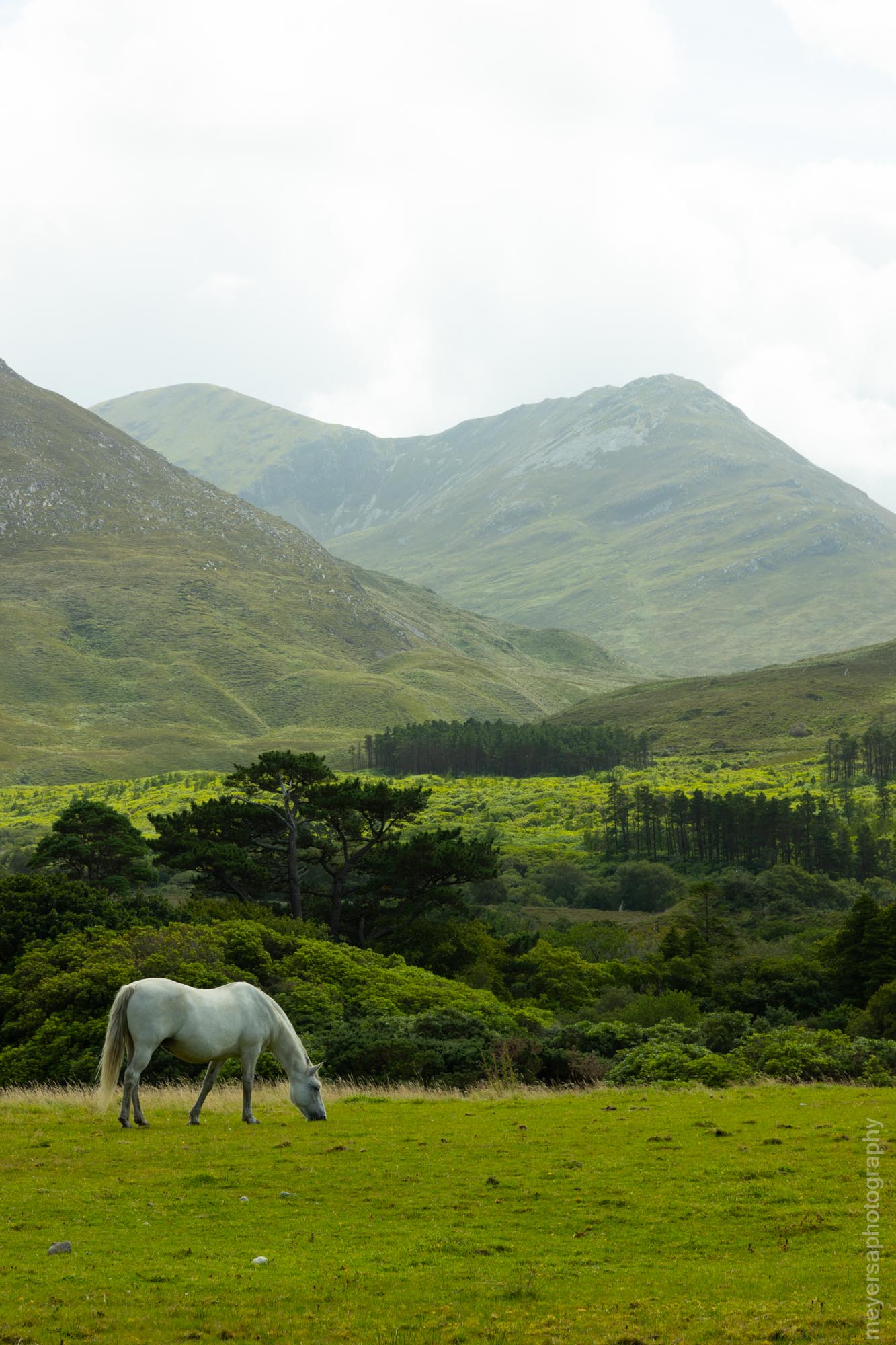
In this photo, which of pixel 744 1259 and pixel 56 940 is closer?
pixel 744 1259

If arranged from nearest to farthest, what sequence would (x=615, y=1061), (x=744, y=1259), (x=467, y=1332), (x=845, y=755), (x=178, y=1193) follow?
(x=467, y=1332), (x=744, y=1259), (x=178, y=1193), (x=615, y=1061), (x=845, y=755)

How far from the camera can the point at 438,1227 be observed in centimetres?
1204

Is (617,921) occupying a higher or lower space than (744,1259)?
lower

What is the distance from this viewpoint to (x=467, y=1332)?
8961mm

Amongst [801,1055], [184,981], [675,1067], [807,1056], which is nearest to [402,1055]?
[184,981]

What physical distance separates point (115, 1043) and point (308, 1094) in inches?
140

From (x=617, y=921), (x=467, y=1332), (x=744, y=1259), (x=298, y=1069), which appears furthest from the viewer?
(x=617, y=921)

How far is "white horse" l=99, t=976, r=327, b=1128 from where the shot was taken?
16641 mm

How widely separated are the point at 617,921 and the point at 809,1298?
63571mm

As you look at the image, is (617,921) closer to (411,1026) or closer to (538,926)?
(538,926)

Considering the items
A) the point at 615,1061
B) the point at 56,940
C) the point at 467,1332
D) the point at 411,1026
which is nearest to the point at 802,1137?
the point at 467,1332

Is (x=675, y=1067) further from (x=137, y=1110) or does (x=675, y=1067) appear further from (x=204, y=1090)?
(x=137, y=1110)

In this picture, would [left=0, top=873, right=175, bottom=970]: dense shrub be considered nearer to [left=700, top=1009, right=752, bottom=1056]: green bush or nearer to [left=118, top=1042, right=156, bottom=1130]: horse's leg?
[left=118, top=1042, right=156, bottom=1130]: horse's leg

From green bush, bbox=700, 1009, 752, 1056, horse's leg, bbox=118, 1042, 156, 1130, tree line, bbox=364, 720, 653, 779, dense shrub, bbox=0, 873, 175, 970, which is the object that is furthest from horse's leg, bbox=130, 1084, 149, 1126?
tree line, bbox=364, 720, 653, 779
